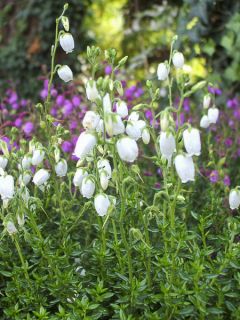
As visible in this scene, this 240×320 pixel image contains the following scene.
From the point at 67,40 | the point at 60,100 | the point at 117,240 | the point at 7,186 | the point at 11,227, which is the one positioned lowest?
the point at 60,100

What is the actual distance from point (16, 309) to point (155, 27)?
426cm

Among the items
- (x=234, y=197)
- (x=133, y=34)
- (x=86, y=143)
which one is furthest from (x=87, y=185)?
(x=133, y=34)

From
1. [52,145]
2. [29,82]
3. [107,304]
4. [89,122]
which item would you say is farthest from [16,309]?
[29,82]

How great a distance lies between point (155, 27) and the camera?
5.77m

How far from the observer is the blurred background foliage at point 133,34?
15.5 ft

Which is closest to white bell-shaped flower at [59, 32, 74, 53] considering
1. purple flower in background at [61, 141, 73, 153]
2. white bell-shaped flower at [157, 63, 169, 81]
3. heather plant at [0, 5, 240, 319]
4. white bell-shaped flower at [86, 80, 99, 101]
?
heather plant at [0, 5, 240, 319]

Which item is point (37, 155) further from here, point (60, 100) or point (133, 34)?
point (133, 34)

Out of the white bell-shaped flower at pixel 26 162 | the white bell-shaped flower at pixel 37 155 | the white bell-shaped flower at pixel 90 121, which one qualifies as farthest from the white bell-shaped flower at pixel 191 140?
the white bell-shaped flower at pixel 26 162

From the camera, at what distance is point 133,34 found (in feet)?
19.7

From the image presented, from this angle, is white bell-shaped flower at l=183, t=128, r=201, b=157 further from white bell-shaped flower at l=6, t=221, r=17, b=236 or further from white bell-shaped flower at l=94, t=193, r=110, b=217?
white bell-shaped flower at l=6, t=221, r=17, b=236

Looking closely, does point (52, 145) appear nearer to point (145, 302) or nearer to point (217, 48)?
point (145, 302)

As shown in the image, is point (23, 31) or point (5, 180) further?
point (23, 31)

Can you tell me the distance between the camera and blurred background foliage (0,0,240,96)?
472cm

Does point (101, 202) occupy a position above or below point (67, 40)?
below
